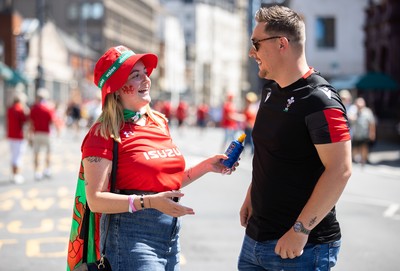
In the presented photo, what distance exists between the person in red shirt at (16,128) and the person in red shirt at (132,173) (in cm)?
1215

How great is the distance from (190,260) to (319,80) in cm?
467

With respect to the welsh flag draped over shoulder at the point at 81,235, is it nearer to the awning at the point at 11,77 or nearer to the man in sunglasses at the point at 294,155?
the man in sunglasses at the point at 294,155

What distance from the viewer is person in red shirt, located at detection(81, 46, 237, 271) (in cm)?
367

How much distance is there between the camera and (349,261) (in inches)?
309

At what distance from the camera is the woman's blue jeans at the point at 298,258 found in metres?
3.51

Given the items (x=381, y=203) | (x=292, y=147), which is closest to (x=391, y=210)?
(x=381, y=203)

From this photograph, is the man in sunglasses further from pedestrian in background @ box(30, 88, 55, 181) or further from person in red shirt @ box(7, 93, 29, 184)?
person in red shirt @ box(7, 93, 29, 184)

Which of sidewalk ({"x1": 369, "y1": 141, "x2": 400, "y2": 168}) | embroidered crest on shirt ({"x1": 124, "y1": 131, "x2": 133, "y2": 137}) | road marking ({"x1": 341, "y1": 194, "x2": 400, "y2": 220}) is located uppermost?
embroidered crest on shirt ({"x1": 124, "y1": 131, "x2": 133, "y2": 137})

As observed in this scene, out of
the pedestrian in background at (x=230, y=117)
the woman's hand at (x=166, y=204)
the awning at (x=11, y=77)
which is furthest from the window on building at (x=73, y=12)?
the woman's hand at (x=166, y=204)

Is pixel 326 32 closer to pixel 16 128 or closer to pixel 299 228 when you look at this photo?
pixel 16 128

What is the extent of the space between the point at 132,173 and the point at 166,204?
9.9 inches

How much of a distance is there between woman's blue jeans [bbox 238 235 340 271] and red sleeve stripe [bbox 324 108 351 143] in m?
0.56

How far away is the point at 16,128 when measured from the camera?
15758mm

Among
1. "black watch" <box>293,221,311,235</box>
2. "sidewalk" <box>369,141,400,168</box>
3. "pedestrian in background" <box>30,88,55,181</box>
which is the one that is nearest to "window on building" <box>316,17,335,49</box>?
"sidewalk" <box>369,141,400,168</box>
